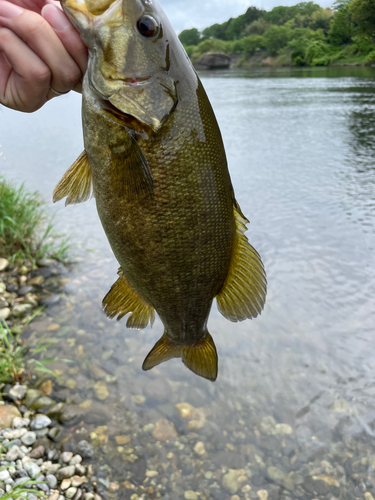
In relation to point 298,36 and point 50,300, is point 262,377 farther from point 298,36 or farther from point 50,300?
point 298,36

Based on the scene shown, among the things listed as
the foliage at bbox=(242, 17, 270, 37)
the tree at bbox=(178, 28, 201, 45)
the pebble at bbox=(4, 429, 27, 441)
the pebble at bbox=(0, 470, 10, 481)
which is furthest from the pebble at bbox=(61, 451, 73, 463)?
the tree at bbox=(178, 28, 201, 45)

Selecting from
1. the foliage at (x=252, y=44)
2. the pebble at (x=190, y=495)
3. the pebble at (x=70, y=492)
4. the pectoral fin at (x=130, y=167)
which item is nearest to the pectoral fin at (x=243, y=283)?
the pectoral fin at (x=130, y=167)

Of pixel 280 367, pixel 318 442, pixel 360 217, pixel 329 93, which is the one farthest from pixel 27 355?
pixel 329 93

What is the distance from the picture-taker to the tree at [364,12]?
14159 millimetres

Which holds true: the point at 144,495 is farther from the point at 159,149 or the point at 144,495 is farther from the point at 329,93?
the point at 329,93

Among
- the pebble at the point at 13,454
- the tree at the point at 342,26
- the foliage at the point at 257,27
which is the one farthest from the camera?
the foliage at the point at 257,27

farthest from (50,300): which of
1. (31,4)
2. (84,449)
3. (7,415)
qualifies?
(31,4)

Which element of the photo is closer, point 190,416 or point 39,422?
point 39,422

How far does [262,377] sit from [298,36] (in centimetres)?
4290

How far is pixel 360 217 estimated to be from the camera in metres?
7.20

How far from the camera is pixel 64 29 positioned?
4.56 ft

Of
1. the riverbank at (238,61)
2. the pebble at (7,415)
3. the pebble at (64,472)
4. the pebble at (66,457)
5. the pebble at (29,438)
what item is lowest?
the pebble at (66,457)

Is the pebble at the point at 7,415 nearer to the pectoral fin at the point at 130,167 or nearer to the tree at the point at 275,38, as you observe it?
the pectoral fin at the point at 130,167

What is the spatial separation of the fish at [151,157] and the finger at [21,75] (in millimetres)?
258
